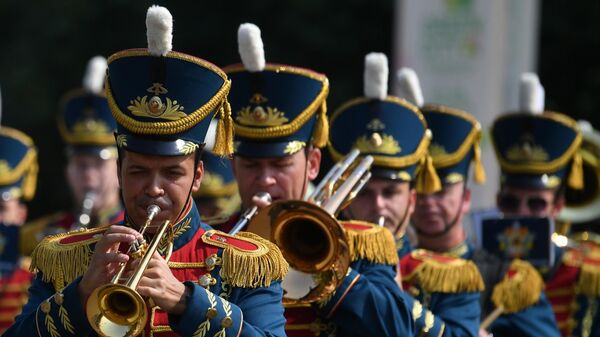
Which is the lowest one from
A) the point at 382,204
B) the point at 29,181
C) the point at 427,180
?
the point at 29,181

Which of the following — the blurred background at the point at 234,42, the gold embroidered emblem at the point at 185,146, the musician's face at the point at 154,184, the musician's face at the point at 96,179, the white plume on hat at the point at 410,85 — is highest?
the gold embroidered emblem at the point at 185,146

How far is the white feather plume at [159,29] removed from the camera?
19.5 ft

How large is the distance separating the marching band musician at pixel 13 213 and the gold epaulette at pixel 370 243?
12.0 ft

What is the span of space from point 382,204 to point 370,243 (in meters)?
0.65

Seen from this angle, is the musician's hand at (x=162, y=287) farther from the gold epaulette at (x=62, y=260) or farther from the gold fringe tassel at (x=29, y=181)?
the gold fringe tassel at (x=29, y=181)

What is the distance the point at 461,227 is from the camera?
955cm

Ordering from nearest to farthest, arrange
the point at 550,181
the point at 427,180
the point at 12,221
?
the point at 427,180
the point at 550,181
the point at 12,221

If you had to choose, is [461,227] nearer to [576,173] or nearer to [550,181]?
[550,181]

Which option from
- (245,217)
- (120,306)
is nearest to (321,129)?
(245,217)

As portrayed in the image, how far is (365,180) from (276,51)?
39.6ft

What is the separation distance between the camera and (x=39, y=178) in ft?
70.4

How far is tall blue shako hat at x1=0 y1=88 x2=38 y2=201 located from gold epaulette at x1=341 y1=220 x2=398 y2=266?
475 cm

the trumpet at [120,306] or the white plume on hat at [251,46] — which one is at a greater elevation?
the white plume on hat at [251,46]

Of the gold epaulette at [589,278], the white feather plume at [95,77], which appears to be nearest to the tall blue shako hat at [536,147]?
the gold epaulette at [589,278]
